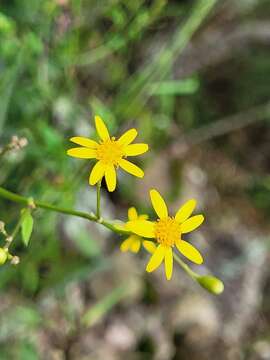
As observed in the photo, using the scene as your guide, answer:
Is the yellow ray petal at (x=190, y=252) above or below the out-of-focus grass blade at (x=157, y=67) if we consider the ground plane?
below

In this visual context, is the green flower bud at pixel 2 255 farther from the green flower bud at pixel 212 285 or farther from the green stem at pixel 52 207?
the green flower bud at pixel 212 285

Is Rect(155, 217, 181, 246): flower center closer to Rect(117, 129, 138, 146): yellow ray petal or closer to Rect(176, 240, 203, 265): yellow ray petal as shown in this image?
Rect(176, 240, 203, 265): yellow ray petal

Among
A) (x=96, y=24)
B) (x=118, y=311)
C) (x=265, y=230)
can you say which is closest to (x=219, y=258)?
(x=265, y=230)

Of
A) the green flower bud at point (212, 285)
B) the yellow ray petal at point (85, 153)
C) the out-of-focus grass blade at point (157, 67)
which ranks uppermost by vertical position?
the out-of-focus grass blade at point (157, 67)

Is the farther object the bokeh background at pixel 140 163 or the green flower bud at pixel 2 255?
the bokeh background at pixel 140 163

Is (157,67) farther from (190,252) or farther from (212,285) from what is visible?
(212,285)

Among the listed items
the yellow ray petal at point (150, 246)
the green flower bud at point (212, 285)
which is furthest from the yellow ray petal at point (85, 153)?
the green flower bud at point (212, 285)

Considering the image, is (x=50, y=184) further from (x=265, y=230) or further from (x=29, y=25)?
(x=265, y=230)
